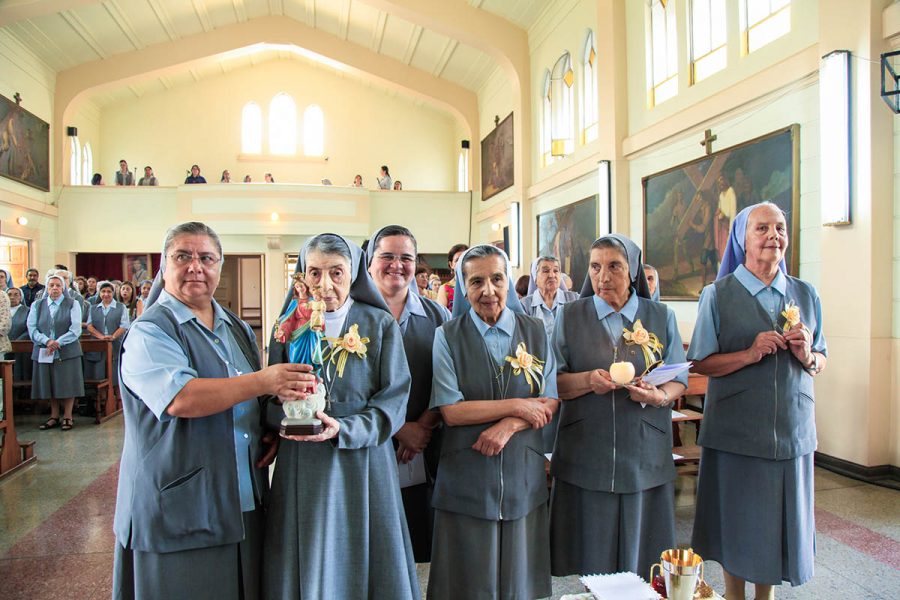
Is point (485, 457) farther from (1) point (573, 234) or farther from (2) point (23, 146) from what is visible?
(2) point (23, 146)

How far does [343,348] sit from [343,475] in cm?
44

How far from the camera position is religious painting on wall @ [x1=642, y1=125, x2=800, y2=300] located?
19.5 ft

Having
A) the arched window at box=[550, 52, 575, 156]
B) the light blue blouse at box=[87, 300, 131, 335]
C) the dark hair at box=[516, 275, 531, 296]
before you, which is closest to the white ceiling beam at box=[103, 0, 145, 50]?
the light blue blouse at box=[87, 300, 131, 335]

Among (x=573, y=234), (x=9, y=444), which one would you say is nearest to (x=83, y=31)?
(x=9, y=444)

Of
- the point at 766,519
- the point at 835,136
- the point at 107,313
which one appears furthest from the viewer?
the point at 107,313

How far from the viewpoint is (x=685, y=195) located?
A: 25.3 ft

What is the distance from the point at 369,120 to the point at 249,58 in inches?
153

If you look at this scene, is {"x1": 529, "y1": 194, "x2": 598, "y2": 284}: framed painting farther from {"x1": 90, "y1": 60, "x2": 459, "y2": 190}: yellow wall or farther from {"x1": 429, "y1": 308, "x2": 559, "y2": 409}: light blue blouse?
{"x1": 429, "y1": 308, "x2": 559, "y2": 409}: light blue blouse

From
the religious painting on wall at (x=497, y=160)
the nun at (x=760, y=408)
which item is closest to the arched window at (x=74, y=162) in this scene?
the religious painting on wall at (x=497, y=160)

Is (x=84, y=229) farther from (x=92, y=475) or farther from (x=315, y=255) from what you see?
(x=315, y=255)

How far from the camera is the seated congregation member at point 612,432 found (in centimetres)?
240

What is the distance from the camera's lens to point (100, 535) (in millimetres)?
4004

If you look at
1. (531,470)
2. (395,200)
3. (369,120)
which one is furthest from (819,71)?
(369,120)

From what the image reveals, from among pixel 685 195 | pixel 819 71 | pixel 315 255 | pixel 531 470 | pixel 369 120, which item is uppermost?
pixel 369 120
